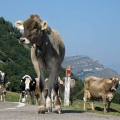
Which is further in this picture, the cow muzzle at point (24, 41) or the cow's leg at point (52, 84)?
the cow's leg at point (52, 84)

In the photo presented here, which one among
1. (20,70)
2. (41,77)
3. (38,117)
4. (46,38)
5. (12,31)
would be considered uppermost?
(12,31)

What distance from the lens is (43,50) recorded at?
44.0 feet

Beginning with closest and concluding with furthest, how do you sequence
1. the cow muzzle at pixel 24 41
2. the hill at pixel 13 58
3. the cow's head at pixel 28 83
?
the cow muzzle at pixel 24 41, the cow's head at pixel 28 83, the hill at pixel 13 58

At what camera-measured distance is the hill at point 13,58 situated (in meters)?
79.2

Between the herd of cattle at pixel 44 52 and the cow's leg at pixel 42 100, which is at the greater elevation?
the herd of cattle at pixel 44 52

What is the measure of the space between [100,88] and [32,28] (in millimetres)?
12577

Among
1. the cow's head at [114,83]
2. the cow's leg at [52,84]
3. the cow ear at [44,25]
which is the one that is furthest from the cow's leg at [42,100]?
the cow's head at [114,83]

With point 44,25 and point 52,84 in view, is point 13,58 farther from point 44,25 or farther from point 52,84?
point 44,25

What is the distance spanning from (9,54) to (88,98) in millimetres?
79400

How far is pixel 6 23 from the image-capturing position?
131500mm

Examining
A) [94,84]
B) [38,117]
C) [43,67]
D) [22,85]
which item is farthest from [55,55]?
[22,85]

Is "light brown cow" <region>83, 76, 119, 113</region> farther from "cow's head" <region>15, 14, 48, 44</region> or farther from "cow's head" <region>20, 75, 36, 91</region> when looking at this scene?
"cow's head" <region>15, 14, 48, 44</region>

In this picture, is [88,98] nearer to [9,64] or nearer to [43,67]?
[43,67]

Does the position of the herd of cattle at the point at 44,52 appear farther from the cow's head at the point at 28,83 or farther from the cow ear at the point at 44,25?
the cow's head at the point at 28,83
